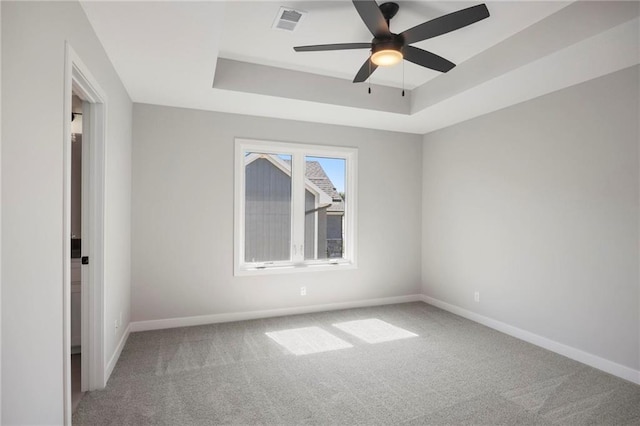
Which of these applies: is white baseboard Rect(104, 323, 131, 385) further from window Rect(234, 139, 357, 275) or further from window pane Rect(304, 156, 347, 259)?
window pane Rect(304, 156, 347, 259)

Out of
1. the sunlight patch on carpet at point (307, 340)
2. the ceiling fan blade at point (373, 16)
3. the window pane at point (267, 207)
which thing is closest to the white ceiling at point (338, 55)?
the ceiling fan blade at point (373, 16)

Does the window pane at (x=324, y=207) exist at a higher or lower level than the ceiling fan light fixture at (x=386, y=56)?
lower

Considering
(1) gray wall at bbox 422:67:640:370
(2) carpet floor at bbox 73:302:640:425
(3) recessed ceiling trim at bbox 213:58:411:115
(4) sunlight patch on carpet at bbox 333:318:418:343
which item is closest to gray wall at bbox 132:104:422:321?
(2) carpet floor at bbox 73:302:640:425

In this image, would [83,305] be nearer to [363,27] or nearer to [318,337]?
[318,337]

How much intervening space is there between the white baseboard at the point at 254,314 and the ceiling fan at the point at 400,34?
119 inches

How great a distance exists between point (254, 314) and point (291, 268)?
72 cm

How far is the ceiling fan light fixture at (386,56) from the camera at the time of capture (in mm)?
2362

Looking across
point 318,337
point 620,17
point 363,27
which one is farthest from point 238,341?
point 620,17

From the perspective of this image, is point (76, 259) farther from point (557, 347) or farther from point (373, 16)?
point (557, 347)

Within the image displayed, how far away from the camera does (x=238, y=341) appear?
3586 mm

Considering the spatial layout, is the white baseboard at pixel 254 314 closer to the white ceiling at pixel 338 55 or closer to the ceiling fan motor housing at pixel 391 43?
the white ceiling at pixel 338 55

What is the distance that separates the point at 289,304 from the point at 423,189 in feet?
8.44

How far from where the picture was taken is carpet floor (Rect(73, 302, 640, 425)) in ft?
7.63

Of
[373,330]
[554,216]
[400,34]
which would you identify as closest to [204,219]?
[373,330]
